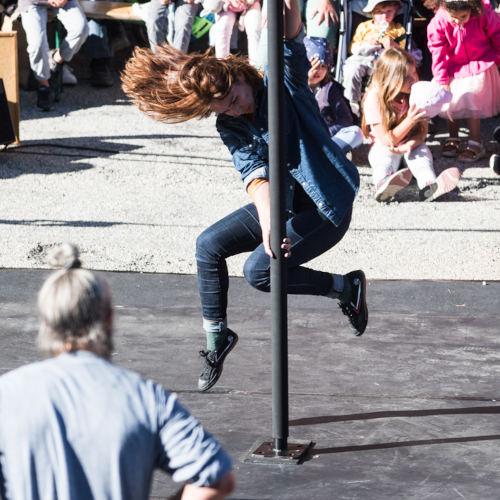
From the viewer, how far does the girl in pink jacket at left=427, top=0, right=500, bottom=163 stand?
8.95m

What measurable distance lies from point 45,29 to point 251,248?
661 cm

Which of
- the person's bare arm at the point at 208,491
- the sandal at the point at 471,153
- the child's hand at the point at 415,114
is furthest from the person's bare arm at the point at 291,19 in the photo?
the sandal at the point at 471,153

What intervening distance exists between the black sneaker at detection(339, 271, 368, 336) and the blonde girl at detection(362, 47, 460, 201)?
128 inches

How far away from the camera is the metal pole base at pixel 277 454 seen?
402 centimetres

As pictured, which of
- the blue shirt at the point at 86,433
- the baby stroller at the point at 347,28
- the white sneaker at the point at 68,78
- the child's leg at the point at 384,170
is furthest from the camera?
the white sneaker at the point at 68,78

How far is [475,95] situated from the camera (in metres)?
8.98

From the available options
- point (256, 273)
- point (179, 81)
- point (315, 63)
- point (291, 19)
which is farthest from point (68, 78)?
point (291, 19)

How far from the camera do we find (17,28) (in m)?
11.2

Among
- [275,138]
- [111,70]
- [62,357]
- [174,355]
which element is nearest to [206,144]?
[111,70]

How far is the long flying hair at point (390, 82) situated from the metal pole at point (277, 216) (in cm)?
456

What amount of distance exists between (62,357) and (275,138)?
173 cm

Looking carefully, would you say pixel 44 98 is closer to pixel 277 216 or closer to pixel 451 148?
pixel 451 148

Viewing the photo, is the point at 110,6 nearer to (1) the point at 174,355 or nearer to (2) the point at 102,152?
(2) the point at 102,152

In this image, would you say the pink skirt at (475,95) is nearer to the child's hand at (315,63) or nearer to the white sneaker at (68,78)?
the child's hand at (315,63)
